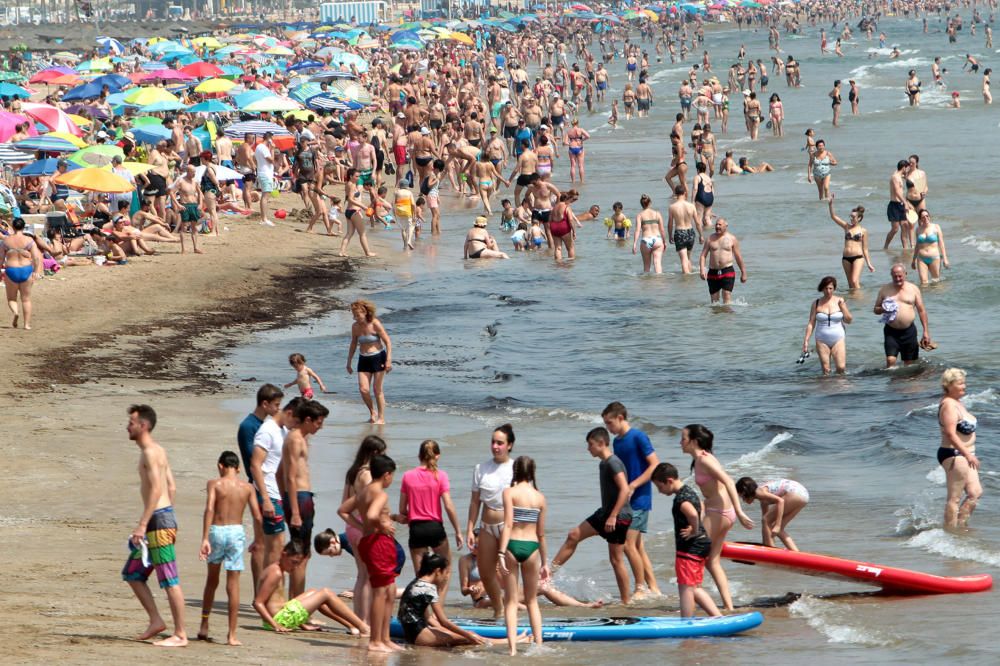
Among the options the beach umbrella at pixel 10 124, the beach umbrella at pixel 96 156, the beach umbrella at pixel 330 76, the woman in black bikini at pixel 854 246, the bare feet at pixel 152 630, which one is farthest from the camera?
the beach umbrella at pixel 330 76

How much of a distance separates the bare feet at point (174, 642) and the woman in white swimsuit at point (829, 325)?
8711 mm

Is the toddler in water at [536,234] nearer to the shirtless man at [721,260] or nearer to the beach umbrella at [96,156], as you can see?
the shirtless man at [721,260]

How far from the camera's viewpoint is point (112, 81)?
119ft

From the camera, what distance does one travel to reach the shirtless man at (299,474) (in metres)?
8.12

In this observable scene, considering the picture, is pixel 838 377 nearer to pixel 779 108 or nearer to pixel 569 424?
pixel 569 424

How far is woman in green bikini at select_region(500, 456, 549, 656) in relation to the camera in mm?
7863

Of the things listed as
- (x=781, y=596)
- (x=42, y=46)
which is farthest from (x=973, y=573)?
(x=42, y=46)

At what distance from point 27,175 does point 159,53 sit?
1099 inches

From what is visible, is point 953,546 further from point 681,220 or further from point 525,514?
point 681,220

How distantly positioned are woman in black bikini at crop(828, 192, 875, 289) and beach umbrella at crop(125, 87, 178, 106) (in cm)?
1714

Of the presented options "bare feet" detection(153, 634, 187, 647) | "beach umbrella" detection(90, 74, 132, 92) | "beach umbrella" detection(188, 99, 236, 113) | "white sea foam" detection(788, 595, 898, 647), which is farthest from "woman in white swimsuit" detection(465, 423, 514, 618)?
"beach umbrella" detection(90, 74, 132, 92)

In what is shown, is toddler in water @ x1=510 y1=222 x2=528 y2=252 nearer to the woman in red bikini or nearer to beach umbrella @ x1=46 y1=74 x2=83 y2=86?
the woman in red bikini

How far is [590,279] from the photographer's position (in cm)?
2258

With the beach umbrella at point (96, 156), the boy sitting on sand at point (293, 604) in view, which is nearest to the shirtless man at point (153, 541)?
the boy sitting on sand at point (293, 604)
